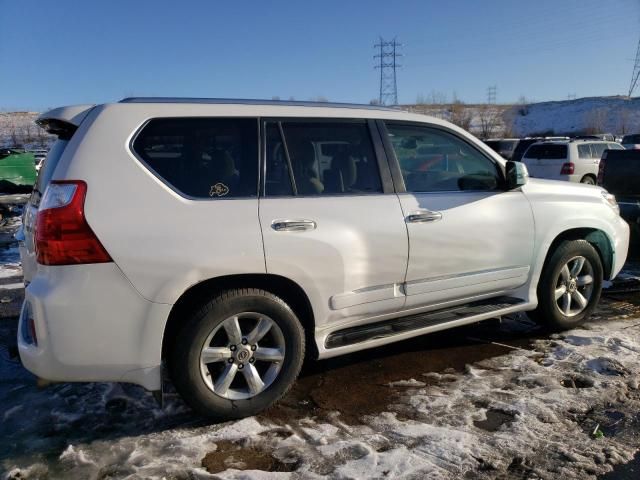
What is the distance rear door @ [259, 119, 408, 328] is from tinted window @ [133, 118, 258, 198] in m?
0.12

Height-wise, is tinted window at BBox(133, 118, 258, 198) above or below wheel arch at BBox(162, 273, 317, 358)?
above

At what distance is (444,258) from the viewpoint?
3857mm

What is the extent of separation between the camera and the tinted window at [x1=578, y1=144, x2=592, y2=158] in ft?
→ 53.6

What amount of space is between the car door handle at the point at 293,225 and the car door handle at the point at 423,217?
29.6 inches

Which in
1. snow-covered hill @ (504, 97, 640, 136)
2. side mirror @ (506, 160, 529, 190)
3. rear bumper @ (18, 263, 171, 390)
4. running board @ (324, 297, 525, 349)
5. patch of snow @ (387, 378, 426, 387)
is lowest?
patch of snow @ (387, 378, 426, 387)

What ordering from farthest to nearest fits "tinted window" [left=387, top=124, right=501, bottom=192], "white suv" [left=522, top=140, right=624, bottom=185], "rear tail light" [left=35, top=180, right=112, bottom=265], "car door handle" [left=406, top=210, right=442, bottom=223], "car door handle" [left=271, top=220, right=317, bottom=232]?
"white suv" [left=522, top=140, right=624, bottom=185] < "tinted window" [left=387, top=124, right=501, bottom=192] < "car door handle" [left=406, top=210, right=442, bottom=223] < "car door handle" [left=271, top=220, right=317, bottom=232] < "rear tail light" [left=35, top=180, right=112, bottom=265]

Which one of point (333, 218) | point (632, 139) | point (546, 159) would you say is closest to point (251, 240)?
point (333, 218)

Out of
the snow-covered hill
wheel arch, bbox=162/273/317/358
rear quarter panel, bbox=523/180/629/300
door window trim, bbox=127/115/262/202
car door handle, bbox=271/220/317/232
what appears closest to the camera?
door window trim, bbox=127/115/262/202

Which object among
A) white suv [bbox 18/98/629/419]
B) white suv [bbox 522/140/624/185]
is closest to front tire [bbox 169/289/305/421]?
white suv [bbox 18/98/629/419]

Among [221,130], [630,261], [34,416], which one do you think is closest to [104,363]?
[34,416]

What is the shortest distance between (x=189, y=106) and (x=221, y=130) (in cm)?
23

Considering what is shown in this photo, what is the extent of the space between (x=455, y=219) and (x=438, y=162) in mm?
484

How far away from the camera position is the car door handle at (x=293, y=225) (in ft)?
10.6

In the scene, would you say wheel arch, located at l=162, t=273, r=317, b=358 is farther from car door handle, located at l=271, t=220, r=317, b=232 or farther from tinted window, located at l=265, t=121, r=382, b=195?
tinted window, located at l=265, t=121, r=382, b=195
